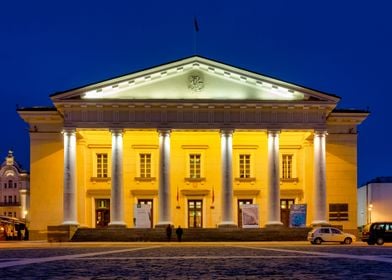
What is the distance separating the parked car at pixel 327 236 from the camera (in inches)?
1897

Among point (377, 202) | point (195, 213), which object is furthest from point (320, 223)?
point (377, 202)

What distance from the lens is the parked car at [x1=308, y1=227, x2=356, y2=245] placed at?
48188 millimetres

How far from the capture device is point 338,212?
58.7 m

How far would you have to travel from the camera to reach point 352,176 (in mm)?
59094

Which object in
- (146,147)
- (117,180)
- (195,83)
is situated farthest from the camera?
(146,147)

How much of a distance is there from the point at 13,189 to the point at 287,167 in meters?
82.5

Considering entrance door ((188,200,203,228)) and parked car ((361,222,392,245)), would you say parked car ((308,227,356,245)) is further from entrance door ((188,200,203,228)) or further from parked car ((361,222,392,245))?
entrance door ((188,200,203,228))

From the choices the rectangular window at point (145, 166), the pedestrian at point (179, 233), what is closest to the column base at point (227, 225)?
the pedestrian at point (179, 233)

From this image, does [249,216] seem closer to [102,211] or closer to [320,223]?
[320,223]

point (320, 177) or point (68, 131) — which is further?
point (320, 177)

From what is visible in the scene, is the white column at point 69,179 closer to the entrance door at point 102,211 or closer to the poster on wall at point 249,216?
the entrance door at point 102,211

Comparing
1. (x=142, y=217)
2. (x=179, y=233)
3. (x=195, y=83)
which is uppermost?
(x=195, y=83)

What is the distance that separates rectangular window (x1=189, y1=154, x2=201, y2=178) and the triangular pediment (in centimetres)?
753

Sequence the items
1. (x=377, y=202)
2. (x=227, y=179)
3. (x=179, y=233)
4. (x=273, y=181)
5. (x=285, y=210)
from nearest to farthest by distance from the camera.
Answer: (x=179, y=233) < (x=227, y=179) < (x=273, y=181) < (x=285, y=210) < (x=377, y=202)
